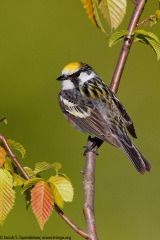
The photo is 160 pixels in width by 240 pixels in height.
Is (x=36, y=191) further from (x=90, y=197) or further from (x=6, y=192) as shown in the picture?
(x=90, y=197)

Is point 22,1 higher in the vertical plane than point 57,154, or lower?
higher

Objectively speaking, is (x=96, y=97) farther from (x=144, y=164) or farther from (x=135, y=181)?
(x=135, y=181)

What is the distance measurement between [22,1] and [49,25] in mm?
598

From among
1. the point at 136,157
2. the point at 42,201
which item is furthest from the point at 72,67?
the point at 42,201

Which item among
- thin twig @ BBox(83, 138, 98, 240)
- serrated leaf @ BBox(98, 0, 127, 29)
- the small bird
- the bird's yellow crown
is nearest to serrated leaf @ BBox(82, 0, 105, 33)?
serrated leaf @ BBox(98, 0, 127, 29)

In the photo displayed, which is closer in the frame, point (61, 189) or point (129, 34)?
point (61, 189)

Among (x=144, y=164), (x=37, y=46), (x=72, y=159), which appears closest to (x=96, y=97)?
(x=144, y=164)

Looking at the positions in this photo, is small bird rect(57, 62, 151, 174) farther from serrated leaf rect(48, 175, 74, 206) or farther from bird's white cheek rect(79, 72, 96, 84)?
serrated leaf rect(48, 175, 74, 206)

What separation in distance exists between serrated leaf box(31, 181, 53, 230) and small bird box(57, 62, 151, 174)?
1401 millimetres

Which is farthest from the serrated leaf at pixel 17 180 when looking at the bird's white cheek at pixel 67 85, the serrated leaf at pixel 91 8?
the bird's white cheek at pixel 67 85

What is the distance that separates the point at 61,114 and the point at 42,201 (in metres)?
4.88

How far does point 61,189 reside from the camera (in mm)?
2311

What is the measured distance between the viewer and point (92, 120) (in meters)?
3.96

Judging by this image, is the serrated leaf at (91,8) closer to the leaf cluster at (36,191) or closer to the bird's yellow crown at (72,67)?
the leaf cluster at (36,191)
